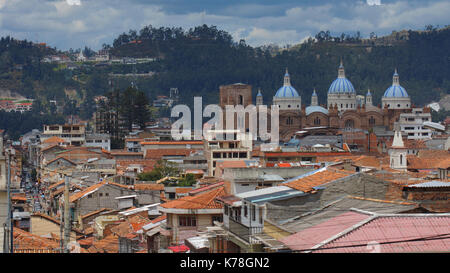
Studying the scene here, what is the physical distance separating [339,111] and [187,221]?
81398 millimetres

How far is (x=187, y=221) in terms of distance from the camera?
19547mm

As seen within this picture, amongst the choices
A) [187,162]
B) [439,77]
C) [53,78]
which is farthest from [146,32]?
[187,162]

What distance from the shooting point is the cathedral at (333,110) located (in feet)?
309

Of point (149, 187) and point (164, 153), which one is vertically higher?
point (149, 187)

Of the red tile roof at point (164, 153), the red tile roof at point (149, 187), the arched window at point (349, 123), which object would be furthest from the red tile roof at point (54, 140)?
the red tile roof at point (149, 187)

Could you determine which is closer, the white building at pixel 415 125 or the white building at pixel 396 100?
the white building at pixel 415 125

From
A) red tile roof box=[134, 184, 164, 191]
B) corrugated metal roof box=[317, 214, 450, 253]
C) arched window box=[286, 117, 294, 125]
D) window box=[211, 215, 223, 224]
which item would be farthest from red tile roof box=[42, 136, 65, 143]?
corrugated metal roof box=[317, 214, 450, 253]

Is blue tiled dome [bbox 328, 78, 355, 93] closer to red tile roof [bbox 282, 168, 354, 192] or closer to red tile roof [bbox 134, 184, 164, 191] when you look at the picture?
red tile roof [bbox 134, 184, 164, 191]

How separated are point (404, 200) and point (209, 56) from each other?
167413 millimetres

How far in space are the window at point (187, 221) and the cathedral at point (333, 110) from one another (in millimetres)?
69902

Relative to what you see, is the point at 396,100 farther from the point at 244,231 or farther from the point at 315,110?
the point at 244,231

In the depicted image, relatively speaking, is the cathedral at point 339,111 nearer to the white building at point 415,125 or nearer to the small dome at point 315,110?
the small dome at point 315,110

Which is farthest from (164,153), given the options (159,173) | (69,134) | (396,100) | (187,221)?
(396,100)
